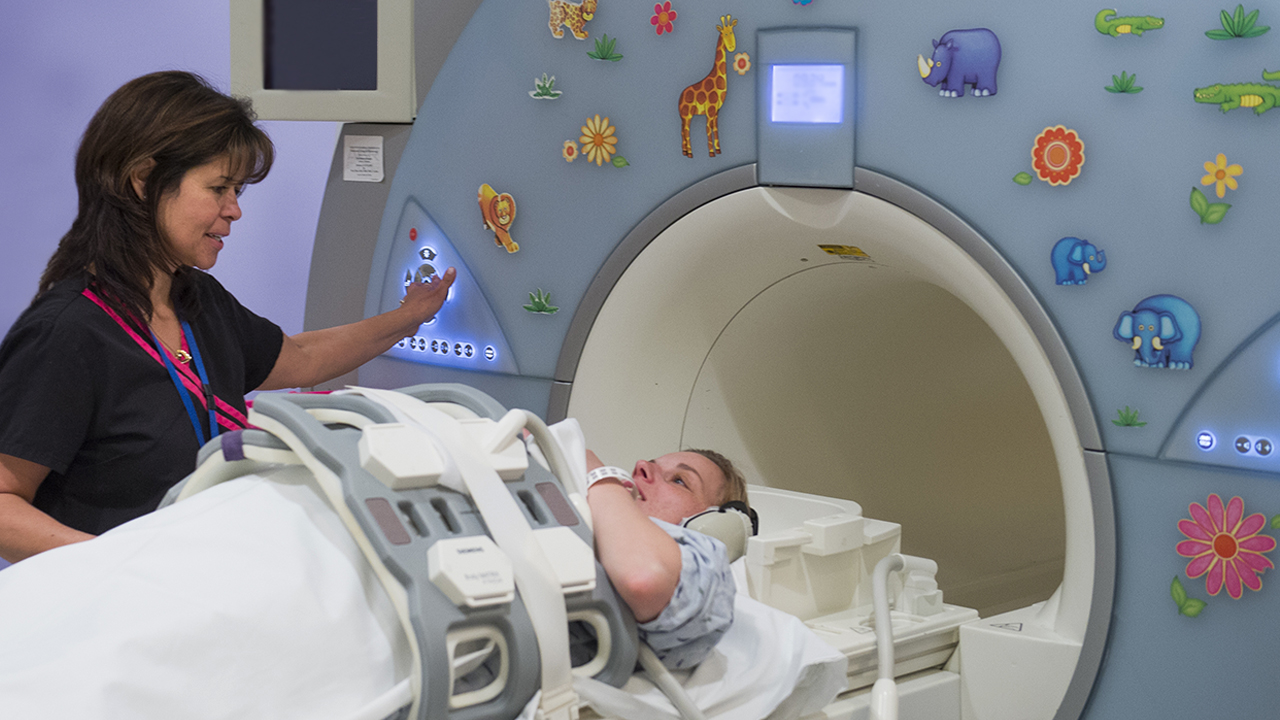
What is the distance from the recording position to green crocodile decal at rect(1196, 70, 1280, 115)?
1.34 m

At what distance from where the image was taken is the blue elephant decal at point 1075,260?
147 cm

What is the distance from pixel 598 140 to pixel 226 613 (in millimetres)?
1063

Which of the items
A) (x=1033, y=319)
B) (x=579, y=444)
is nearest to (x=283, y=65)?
(x=579, y=444)

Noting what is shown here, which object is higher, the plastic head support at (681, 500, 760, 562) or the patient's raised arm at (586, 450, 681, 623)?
the patient's raised arm at (586, 450, 681, 623)

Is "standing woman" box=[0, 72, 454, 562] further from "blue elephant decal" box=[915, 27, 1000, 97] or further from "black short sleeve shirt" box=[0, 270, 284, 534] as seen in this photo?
"blue elephant decal" box=[915, 27, 1000, 97]

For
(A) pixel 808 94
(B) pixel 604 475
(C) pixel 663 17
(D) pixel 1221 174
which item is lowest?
(B) pixel 604 475

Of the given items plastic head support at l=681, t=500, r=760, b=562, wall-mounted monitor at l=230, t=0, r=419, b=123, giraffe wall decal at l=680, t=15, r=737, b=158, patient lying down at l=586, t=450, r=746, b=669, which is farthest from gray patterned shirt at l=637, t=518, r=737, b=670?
wall-mounted monitor at l=230, t=0, r=419, b=123

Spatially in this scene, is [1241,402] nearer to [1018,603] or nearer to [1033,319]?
[1033,319]

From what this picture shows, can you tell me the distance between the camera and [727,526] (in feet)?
5.38

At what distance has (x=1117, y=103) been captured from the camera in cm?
145

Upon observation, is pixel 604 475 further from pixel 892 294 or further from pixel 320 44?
pixel 320 44

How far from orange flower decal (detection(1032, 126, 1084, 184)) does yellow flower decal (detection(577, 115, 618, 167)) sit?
Result: 0.66 metres

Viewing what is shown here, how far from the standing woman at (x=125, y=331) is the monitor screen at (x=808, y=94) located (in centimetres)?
74

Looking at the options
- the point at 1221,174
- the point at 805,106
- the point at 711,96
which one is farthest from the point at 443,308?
the point at 1221,174
